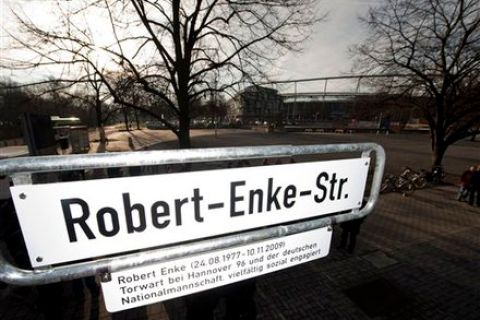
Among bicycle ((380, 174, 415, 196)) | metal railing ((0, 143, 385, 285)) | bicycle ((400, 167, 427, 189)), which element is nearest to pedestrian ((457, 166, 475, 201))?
bicycle ((400, 167, 427, 189))

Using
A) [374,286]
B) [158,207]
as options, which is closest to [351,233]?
[374,286]

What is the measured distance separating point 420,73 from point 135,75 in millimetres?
12144

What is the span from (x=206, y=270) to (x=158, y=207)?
0.39 meters

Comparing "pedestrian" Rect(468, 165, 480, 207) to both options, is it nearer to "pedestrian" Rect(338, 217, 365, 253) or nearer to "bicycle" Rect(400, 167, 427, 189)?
"bicycle" Rect(400, 167, 427, 189)

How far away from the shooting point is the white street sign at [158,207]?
780mm

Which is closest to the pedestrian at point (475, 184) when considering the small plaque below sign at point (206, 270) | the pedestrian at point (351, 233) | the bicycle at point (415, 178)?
the bicycle at point (415, 178)

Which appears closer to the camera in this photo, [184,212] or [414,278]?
[184,212]

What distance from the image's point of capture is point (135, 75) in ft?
25.8

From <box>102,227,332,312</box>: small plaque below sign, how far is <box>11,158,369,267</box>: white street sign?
111mm

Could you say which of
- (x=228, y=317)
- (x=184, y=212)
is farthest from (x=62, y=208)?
(x=228, y=317)

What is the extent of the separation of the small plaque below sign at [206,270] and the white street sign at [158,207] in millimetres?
111

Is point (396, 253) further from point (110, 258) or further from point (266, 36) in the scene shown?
point (266, 36)

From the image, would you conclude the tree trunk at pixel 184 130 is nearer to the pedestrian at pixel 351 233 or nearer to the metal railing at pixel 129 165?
the pedestrian at pixel 351 233

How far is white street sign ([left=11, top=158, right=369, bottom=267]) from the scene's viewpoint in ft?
2.56
